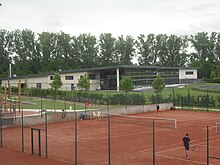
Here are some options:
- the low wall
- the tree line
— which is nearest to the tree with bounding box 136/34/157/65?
the tree line

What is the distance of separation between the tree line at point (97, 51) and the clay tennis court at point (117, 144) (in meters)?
71.1

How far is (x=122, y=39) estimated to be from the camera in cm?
12200

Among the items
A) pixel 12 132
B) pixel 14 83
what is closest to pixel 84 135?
pixel 12 132

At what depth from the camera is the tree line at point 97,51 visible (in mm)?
109188

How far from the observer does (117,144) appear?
2614 centimetres

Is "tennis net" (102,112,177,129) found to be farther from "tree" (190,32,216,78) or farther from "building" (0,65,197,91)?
"tree" (190,32,216,78)

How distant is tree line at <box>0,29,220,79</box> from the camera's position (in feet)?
358

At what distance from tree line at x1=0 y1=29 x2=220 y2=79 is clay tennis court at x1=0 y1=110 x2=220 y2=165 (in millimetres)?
71144

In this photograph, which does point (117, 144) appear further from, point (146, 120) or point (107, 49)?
point (107, 49)

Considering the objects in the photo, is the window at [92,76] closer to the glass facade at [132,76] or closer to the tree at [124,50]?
the glass facade at [132,76]

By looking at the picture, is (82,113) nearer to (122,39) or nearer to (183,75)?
(183,75)

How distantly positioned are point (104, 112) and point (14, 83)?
41964 mm

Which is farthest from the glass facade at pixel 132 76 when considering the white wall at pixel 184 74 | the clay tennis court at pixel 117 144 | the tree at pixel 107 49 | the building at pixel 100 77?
the clay tennis court at pixel 117 144

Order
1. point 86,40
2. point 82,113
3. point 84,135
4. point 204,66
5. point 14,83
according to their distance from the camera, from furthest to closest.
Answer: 1. point 86,40
2. point 204,66
3. point 14,83
4. point 82,113
5. point 84,135
